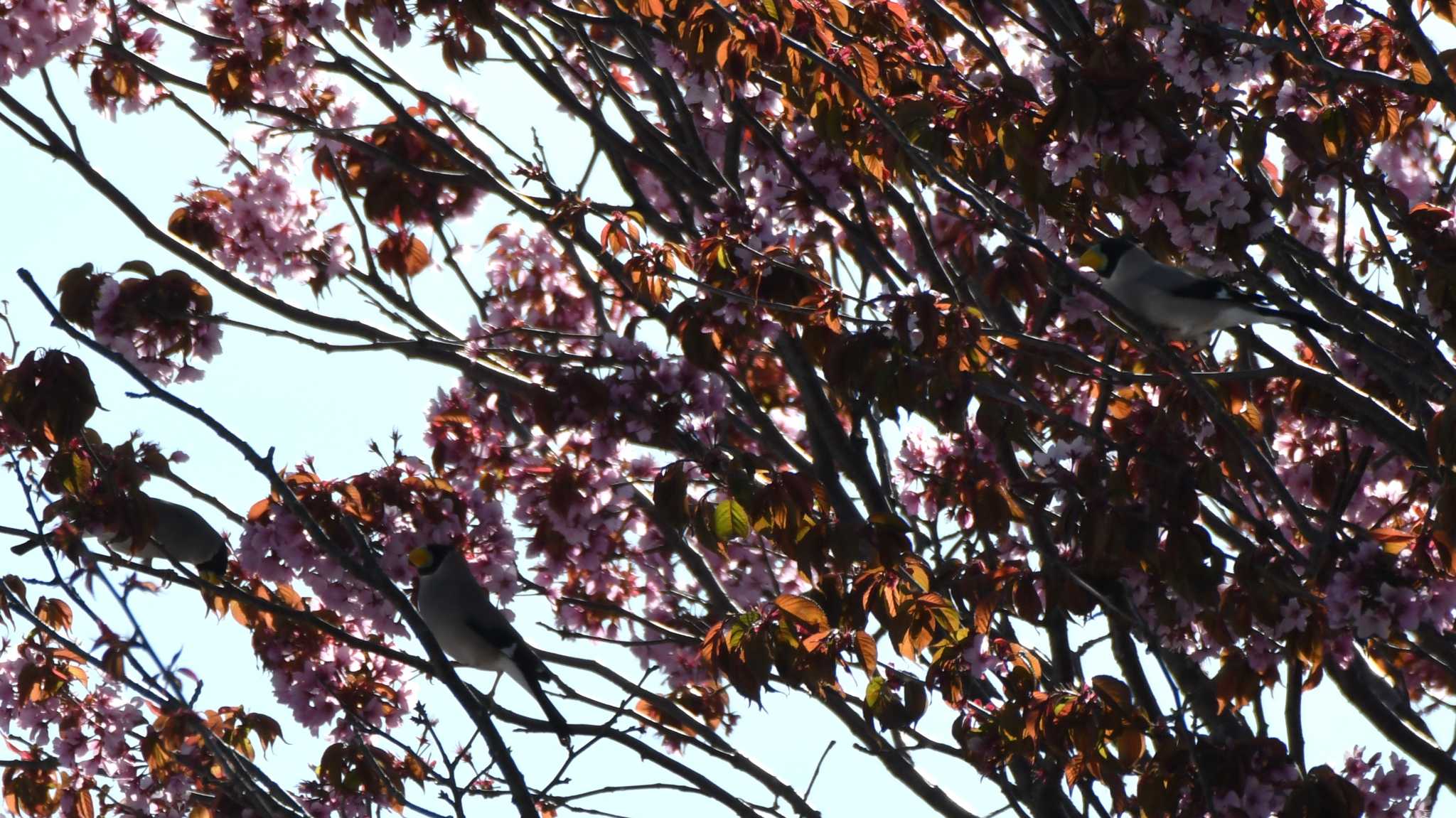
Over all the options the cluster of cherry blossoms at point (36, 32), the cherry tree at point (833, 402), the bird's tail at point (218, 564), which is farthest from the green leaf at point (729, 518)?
the cluster of cherry blossoms at point (36, 32)

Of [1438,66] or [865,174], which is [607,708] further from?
[1438,66]

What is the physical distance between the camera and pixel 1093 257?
481cm

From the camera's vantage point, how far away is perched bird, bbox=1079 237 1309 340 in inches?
191

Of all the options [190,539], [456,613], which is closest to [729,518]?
[456,613]

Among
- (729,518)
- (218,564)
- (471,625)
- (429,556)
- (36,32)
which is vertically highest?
(36,32)

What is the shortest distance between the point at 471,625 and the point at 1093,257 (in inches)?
106

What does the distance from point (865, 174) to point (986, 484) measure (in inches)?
46.4

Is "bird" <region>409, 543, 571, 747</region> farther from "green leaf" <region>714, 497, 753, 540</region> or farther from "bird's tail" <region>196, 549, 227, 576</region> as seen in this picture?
"green leaf" <region>714, 497, 753, 540</region>

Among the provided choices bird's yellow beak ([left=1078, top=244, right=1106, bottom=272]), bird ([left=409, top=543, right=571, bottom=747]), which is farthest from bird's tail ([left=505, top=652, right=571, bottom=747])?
bird's yellow beak ([left=1078, top=244, right=1106, bottom=272])

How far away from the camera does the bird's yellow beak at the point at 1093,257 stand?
4.75 m

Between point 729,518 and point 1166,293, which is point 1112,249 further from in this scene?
point 729,518

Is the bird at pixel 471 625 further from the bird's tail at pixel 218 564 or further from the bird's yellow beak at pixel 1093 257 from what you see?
the bird's yellow beak at pixel 1093 257

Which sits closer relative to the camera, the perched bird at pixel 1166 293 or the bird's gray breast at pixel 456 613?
the perched bird at pixel 1166 293

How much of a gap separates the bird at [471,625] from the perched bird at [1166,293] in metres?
2.43
